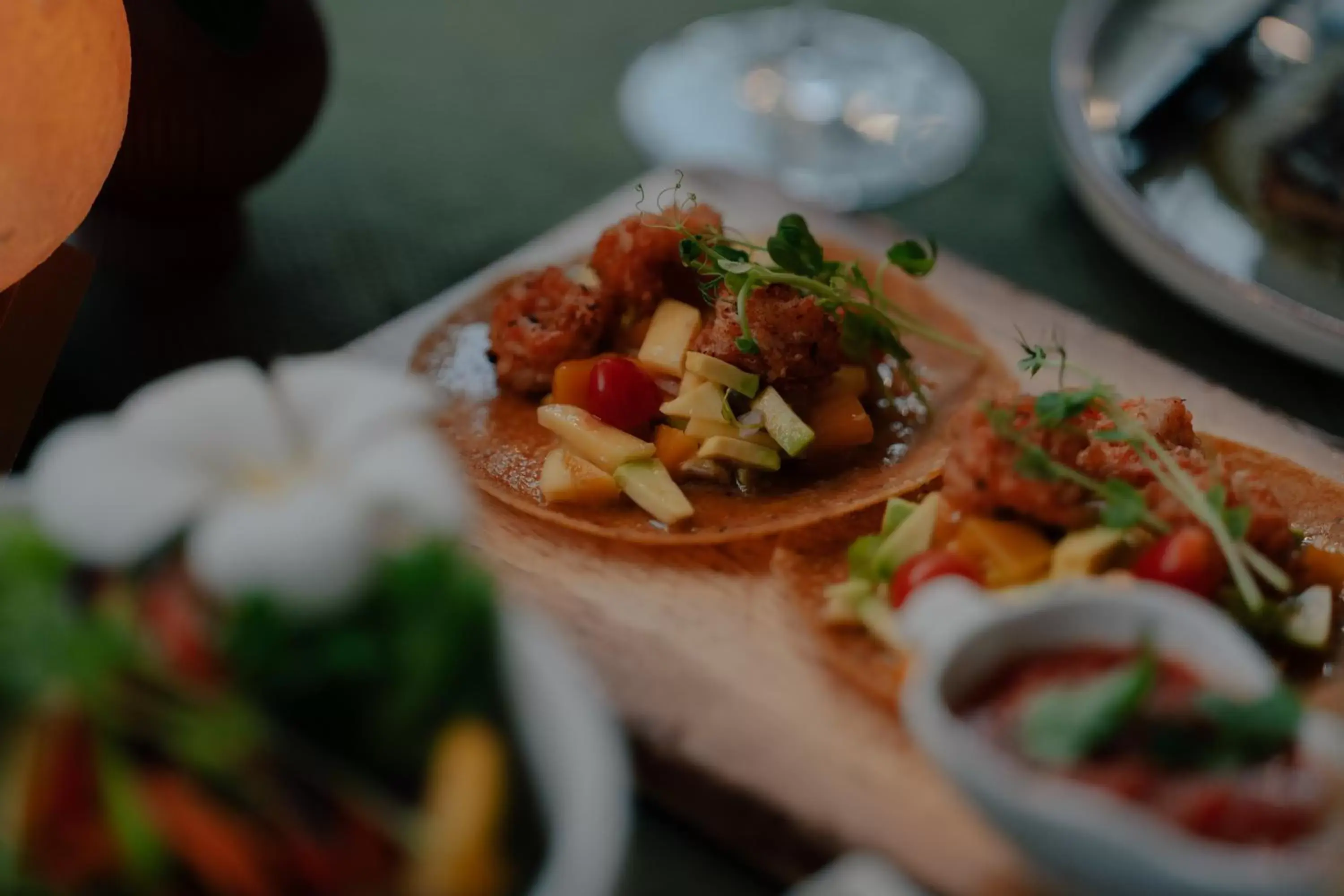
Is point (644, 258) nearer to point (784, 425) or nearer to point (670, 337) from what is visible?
point (670, 337)

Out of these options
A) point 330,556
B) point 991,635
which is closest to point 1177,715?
point 991,635

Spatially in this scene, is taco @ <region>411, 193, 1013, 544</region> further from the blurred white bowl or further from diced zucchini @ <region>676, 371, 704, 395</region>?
the blurred white bowl

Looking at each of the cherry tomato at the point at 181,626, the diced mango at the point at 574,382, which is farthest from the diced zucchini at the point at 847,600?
the cherry tomato at the point at 181,626

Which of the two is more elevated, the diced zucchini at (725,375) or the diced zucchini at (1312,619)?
the diced zucchini at (725,375)

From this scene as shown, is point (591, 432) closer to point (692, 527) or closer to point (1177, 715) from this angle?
point (692, 527)

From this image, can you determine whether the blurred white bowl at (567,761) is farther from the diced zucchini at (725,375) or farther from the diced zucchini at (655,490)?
the diced zucchini at (725,375)

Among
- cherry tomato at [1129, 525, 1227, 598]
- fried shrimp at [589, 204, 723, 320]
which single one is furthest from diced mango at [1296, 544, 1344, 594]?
fried shrimp at [589, 204, 723, 320]
